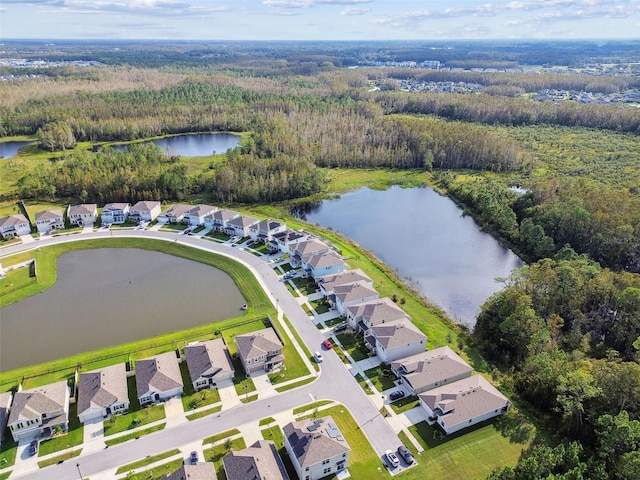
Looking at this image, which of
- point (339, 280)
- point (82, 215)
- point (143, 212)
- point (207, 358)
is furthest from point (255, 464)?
point (82, 215)

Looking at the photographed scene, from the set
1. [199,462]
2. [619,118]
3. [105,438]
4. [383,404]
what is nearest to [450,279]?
[383,404]

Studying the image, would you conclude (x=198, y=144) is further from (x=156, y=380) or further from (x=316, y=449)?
(x=316, y=449)

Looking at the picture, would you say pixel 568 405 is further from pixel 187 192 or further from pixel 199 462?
pixel 187 192

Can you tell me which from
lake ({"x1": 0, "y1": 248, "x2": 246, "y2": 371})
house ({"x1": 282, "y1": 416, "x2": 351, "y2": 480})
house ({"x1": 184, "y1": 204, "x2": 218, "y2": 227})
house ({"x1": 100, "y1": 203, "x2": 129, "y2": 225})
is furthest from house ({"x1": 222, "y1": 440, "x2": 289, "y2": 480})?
house ({"x1": 100, "y1": 203, "x2": 129, "y2": 225})

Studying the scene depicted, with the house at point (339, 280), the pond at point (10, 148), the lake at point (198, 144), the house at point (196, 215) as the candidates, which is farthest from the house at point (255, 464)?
the pond at point (10, 148)

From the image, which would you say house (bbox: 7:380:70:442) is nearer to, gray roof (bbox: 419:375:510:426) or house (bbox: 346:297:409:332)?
house (bbox: 346:297:409:332)

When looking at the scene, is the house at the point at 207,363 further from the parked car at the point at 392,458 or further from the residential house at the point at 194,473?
the parked car at the point at 392,458
